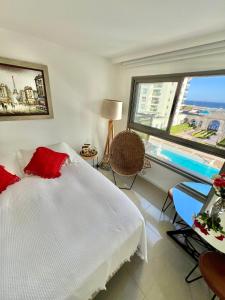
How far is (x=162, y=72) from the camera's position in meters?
2.11

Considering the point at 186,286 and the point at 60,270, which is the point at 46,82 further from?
the point at 186,286

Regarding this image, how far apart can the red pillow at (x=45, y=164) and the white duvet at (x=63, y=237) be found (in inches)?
4.7

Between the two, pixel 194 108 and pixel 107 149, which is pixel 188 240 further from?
pixel 107 149

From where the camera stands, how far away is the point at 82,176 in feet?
5.44

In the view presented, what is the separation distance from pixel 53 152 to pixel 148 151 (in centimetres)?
168

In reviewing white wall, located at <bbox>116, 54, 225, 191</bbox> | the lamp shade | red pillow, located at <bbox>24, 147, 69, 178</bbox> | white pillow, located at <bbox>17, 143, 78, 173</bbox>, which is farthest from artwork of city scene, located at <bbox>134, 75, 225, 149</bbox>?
red pillow, located at <bbox>24, 147, 69, 178</bbox>

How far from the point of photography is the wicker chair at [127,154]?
2283 mm

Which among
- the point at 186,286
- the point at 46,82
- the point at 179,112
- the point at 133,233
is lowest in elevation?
the point at 186,286

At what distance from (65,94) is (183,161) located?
217cm

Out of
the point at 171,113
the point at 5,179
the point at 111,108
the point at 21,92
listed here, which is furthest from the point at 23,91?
the point at 171,113

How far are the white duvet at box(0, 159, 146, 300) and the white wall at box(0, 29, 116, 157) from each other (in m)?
0.81

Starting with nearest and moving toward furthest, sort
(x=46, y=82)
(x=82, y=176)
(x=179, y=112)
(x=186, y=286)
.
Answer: (x=186, y=286) < (x=82, y=176) < (x=46, y=82) < (x=179, y=112)

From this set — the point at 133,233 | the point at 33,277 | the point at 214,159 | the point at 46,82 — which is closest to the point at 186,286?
the point at 133,233

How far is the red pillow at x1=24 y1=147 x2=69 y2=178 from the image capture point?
1.65 m
